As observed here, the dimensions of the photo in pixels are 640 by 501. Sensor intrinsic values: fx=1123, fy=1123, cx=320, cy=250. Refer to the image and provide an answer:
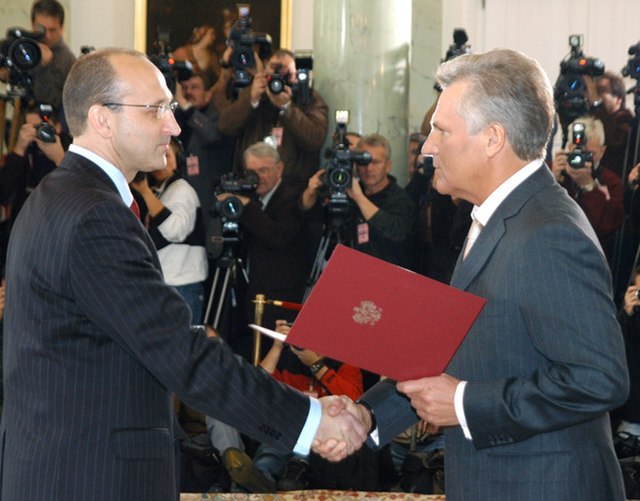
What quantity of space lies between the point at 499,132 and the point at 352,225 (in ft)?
12.7

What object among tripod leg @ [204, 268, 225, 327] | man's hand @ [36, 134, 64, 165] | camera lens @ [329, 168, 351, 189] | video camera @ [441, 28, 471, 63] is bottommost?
tripod leg @ [204, 268, 225, 327]

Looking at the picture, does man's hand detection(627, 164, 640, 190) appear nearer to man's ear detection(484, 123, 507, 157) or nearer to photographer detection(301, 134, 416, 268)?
photographer detection(301, 134, 416, 268)

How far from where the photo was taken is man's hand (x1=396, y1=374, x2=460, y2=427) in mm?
2582

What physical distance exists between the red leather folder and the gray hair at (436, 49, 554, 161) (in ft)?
1.37

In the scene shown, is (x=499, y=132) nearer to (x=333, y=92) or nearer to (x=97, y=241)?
(x=97, y=241)

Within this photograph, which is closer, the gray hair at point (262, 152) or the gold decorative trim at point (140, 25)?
the gray hair at point (262, 152)

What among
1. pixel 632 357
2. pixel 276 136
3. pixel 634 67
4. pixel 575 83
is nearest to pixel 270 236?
pixel 276 136

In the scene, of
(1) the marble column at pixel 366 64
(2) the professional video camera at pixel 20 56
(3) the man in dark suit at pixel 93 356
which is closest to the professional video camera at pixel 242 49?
(1) the marble column at pixel 366 64

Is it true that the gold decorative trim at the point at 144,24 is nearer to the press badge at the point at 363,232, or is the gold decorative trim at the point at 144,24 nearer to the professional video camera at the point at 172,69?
the professional video camera at the point at 172,69

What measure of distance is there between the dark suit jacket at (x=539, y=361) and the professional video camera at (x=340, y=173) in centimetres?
363

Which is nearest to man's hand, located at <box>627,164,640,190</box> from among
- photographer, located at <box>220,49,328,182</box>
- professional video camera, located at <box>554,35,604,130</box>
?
professional video camera, located at <box>554,35,604,130</box>

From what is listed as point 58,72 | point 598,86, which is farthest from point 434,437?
point 58,72

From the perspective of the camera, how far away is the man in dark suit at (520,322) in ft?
7.95

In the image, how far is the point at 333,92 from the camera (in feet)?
24.5
